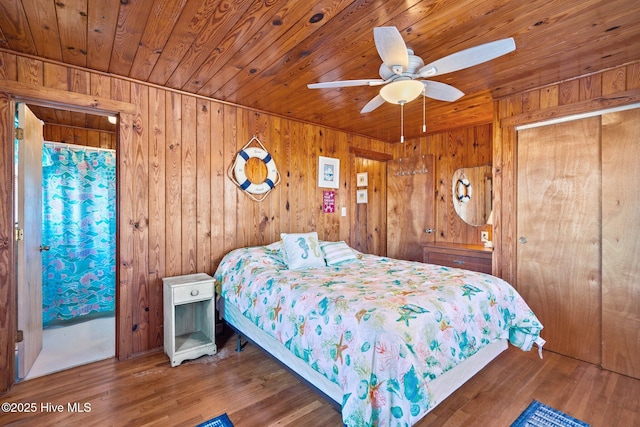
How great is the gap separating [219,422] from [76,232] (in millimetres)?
2973

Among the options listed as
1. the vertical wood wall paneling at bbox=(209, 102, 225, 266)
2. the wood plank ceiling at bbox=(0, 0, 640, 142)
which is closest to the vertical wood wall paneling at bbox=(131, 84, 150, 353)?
the wood plank ceiling at bbox=(0, 0, 640, 142)

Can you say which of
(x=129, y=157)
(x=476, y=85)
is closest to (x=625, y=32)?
(x=476, y=85)

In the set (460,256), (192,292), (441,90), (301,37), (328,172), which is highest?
(301,37)

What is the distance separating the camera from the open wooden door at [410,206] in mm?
4242

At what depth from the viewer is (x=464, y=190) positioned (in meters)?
3.98

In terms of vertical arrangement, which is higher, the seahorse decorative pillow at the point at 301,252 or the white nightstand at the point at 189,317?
the seahorse decorative pillow at the point at 301,252

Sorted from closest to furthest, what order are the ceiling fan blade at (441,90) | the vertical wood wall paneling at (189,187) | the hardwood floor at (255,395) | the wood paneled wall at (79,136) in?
the hardwood floor at (255,395) < the ceiling fan blade at (441,90) < the vertical wood wall paneling at (189,187) < the wood paneled wall at (79,136)

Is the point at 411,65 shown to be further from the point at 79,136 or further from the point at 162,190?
the point at 79,136

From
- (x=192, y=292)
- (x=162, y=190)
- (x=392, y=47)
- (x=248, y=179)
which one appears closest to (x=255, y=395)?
(x=192, y=292)

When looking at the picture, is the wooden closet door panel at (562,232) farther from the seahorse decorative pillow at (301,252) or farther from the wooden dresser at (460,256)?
the seahorse decorative pillow at (301,252)

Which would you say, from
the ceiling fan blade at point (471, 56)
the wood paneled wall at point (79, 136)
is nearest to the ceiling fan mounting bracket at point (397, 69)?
the ceiling fan blade at point (471, 56)

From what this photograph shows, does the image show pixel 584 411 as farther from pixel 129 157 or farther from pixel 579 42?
pixel 129 157

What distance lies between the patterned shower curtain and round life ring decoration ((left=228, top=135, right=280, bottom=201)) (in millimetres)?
1775

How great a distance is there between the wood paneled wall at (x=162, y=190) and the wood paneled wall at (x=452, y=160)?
2.16 meters
